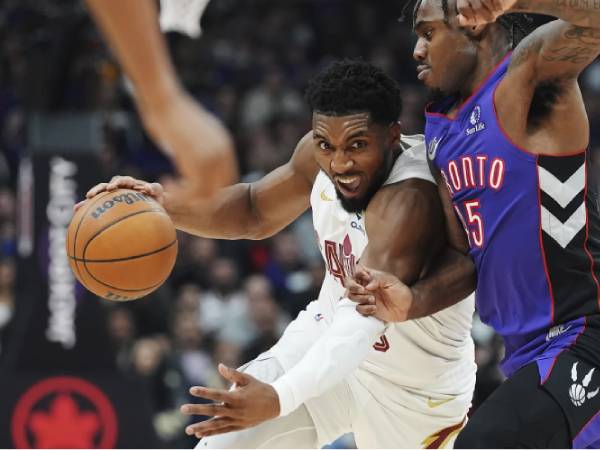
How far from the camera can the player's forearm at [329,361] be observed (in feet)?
12.2

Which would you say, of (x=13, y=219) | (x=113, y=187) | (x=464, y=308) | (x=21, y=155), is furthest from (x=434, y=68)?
(x=21, y=155)

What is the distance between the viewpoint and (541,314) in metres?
3.72

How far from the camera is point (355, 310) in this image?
3.81 metres

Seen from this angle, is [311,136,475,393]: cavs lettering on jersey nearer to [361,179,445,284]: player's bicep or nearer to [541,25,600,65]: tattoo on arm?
[361,179,445,284]: player's bicep

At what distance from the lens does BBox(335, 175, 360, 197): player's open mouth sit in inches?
157

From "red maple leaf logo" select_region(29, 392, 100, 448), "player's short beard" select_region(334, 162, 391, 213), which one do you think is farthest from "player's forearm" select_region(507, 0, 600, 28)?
"red maple leaf logo" select_region(29, 392, 100, 448)

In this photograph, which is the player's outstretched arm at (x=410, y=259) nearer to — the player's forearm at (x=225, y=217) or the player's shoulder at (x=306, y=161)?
the player's shoulder at (x=306, y=161)

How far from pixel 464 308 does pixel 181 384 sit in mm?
4103

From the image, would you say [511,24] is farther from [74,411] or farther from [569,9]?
[74,411]

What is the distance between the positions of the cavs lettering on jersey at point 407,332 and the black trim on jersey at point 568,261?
1.95 feet

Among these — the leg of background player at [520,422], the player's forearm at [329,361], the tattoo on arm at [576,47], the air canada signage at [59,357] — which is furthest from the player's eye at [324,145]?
the air canada signage at [59,357]

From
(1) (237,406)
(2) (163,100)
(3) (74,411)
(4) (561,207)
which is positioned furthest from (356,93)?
(3) (74,411)

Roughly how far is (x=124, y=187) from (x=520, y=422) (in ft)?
5.81

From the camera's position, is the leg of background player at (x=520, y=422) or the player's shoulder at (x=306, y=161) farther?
the player's shoulder at (x=306, y=161)
